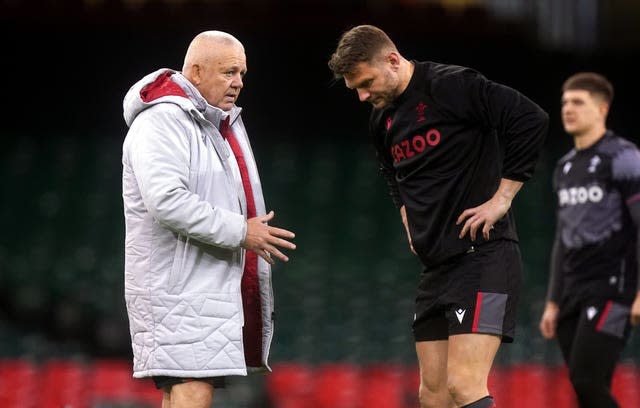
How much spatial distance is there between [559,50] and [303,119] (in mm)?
2648

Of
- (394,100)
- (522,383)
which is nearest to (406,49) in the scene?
(522,383)

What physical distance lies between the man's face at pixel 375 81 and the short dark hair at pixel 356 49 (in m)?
0.02

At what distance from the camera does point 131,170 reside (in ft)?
11.6

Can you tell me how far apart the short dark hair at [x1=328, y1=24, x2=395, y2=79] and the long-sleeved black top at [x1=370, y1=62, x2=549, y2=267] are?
217 millimetres

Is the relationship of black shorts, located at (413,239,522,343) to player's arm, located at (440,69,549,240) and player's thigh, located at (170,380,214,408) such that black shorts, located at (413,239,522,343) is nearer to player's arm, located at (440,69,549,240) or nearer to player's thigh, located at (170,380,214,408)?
player's arm, located at (440,69,549,240)

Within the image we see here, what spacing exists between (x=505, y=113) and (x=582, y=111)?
5.60 ft

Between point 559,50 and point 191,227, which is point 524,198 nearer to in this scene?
point 559,50

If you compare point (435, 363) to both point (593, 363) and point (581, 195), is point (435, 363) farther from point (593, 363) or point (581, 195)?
point (581, 195)

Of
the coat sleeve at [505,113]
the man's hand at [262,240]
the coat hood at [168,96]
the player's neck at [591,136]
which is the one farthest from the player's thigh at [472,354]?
the player's neck at [591,136]

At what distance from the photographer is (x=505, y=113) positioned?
3.62 metres

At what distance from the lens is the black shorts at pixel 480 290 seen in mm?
3621

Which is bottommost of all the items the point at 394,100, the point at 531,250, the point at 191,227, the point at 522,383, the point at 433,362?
the point at 522,383

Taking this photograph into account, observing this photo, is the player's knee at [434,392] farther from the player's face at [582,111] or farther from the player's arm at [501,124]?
the player's face at [582,111]

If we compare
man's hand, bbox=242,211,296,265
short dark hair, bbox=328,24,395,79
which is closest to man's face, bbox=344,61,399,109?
short dark hair, bbox=328,24,395,79
